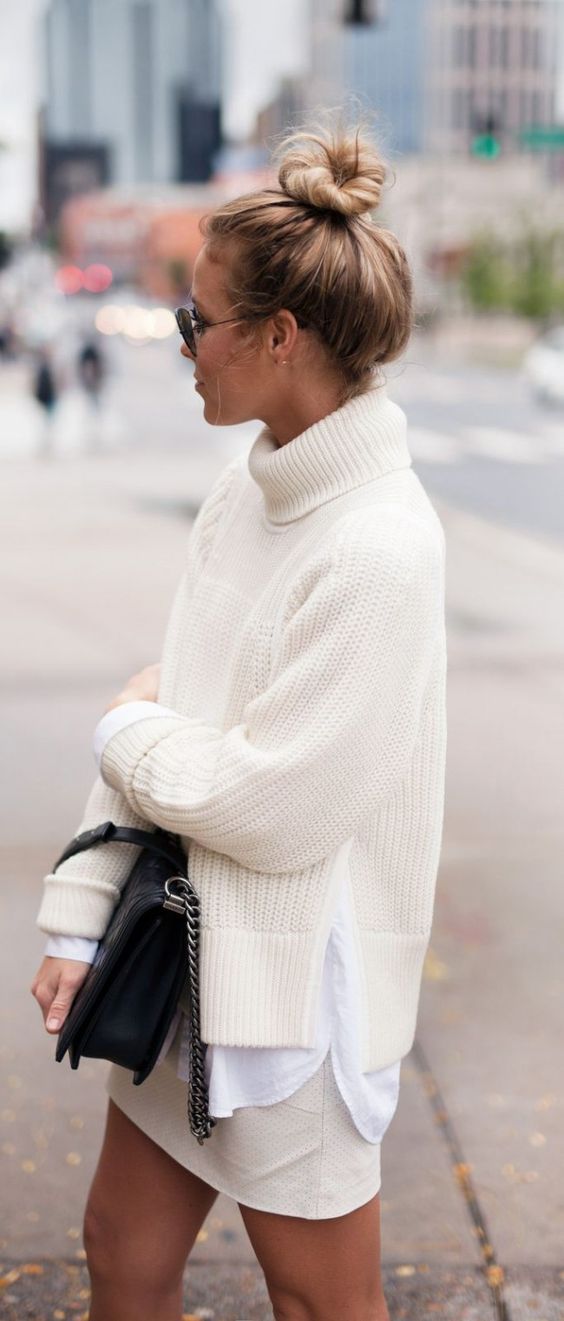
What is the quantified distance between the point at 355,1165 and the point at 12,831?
332 centimetres

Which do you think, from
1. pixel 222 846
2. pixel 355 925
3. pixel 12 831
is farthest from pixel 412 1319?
pixel 12 831

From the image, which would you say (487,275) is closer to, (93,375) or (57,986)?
(93,375)

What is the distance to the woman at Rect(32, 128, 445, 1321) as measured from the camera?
1607 millimetres

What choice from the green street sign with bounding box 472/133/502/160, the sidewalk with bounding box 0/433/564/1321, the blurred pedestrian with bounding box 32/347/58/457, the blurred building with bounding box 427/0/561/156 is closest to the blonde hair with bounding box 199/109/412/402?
the sidewalk with bounding box 0/433/564/1321

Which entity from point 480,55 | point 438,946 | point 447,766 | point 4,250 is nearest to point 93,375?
point 447,766

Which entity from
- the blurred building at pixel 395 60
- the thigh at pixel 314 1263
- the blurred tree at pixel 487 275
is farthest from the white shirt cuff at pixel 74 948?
the blurred building at pixel 395 60

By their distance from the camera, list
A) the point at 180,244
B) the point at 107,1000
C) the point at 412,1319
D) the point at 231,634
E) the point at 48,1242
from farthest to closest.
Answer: the point at 180,244 < the point at 48,1242 < the point at 412,1319 < the point at 231,634 < the point at 107,1000

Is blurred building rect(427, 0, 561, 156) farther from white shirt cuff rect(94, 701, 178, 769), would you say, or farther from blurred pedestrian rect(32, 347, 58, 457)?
white shirt cuff rect(94, 701, 178, 769)

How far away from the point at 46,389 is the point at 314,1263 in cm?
1964

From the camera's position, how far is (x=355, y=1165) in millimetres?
1762

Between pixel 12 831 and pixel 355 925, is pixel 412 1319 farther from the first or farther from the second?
Answer: pixel 12 831

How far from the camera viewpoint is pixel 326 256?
1600 mm

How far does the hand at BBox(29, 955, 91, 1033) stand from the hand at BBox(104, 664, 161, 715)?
0.31m

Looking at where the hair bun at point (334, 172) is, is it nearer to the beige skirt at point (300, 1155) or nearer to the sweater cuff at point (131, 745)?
the sweater cuff at point (131, 745)
